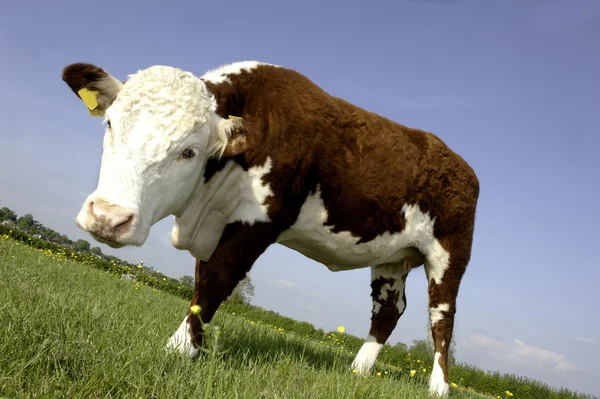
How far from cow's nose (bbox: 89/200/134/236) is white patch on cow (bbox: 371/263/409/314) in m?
3.97

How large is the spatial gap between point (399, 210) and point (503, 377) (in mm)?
20228

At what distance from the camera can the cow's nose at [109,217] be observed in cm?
292

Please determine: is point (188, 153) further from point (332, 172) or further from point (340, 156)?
point (340, 156)

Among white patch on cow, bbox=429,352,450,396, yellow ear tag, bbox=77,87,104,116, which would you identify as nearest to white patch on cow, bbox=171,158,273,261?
yellow ear tag, bbox=77,87,104,116

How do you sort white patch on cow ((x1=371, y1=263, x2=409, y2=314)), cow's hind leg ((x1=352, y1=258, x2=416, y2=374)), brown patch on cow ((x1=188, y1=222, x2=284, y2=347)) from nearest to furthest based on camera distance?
brown patch on cow ((x1=188, y1=222, x2=284, y2=347)), cow's hind leg ((x1=352, y1=258, x2=416, y2=374)), white patch on cow ((x1=371, y1=263, x2=409, y2=314))

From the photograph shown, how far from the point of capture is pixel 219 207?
4.08 m

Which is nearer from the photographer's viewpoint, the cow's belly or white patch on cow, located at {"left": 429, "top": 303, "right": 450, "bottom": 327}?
the cow's belly

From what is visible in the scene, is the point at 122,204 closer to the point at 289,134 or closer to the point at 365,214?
the point at 289,134

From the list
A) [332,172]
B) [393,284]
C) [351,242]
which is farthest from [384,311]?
[332,172]

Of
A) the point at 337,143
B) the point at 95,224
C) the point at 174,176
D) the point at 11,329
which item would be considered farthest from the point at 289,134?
the point at 11,329

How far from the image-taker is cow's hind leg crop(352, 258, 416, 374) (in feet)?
19.2

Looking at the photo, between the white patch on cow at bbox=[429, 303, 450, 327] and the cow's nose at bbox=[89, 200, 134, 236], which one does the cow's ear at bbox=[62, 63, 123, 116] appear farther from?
the white patch on cow at bbox=[429, 303, 450, 327]

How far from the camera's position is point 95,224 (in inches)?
115

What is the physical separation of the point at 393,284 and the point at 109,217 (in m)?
4.14
